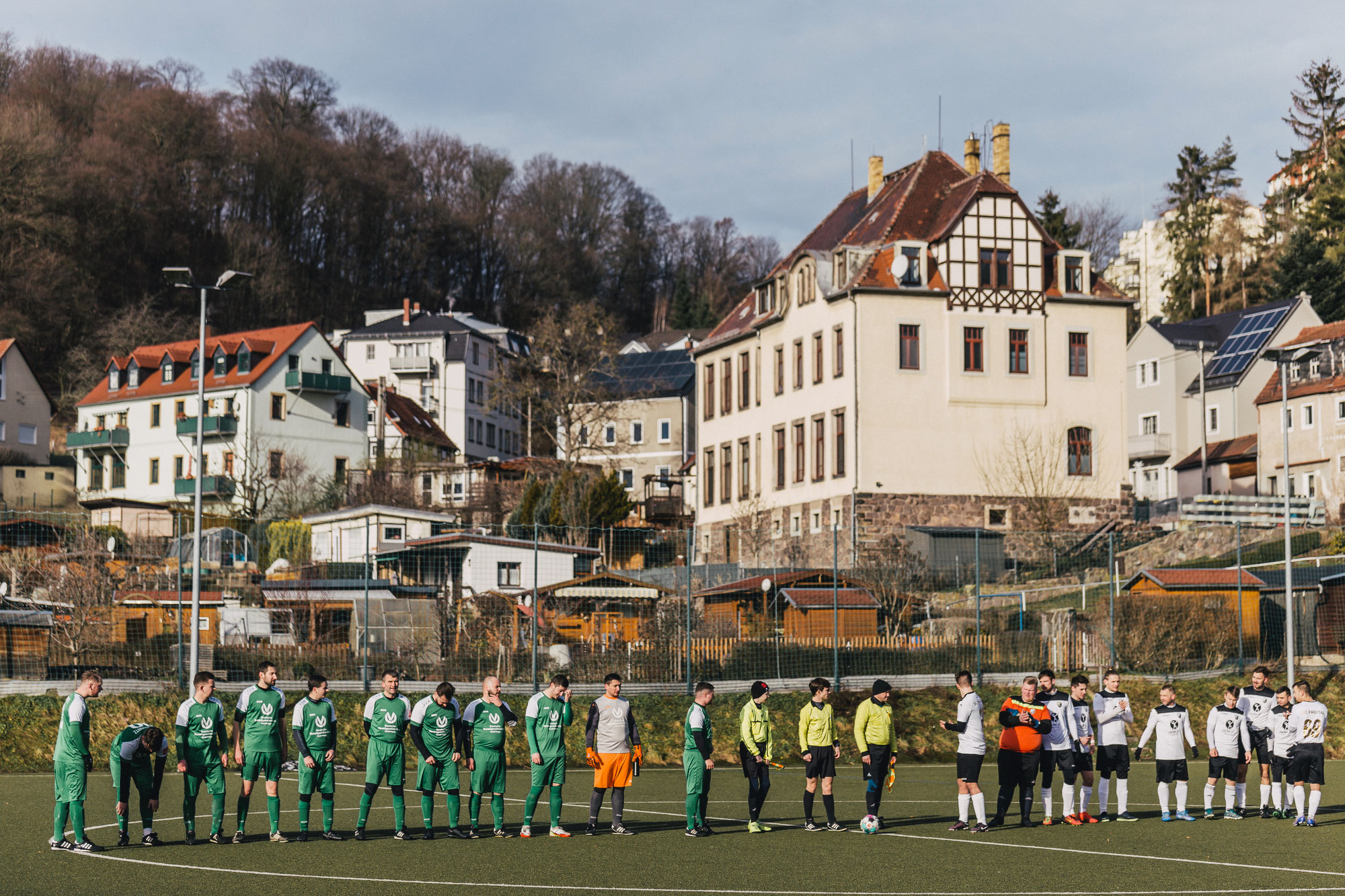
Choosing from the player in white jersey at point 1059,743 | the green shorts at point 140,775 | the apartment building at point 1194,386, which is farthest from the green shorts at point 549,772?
the apartment building at point 1194,386

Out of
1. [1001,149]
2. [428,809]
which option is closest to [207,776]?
[428,809]

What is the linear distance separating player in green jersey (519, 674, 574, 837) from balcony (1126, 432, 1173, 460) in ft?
211

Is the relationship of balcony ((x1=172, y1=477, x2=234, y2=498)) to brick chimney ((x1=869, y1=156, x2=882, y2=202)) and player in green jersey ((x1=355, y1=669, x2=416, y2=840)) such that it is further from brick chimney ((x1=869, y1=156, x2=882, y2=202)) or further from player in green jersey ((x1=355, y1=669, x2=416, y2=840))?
player in green jersey ((x1=355, y1=669, x2=416, y2=840))

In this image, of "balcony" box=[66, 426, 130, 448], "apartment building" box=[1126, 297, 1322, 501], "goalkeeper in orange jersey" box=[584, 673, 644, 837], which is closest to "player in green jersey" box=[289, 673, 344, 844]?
"goalkeeper in orange jersey" box=[584, 673, 644, 837]

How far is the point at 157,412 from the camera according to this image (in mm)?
80062

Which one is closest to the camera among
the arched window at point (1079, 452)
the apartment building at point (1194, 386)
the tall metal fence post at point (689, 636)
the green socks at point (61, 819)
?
the green socks at point (61, 819)

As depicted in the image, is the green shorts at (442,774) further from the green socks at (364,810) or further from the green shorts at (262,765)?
the green shorts at (262,765)

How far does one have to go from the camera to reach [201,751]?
641 inches

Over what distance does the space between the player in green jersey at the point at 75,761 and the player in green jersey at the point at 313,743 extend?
203 cm

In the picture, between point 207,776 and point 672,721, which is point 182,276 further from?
point 207,776

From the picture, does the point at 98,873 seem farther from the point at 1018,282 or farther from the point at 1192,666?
the point at 1018,282

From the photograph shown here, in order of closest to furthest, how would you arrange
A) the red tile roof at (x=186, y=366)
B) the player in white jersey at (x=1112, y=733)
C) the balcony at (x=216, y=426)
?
1. the player in white jersey at (x=1112, y=733)
2. the balcony at (x=216, y=426)
3. the red tile roof at (x=186, y=366)

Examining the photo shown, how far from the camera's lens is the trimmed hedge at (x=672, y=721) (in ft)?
87.4

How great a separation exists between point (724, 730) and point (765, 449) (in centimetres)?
3459
